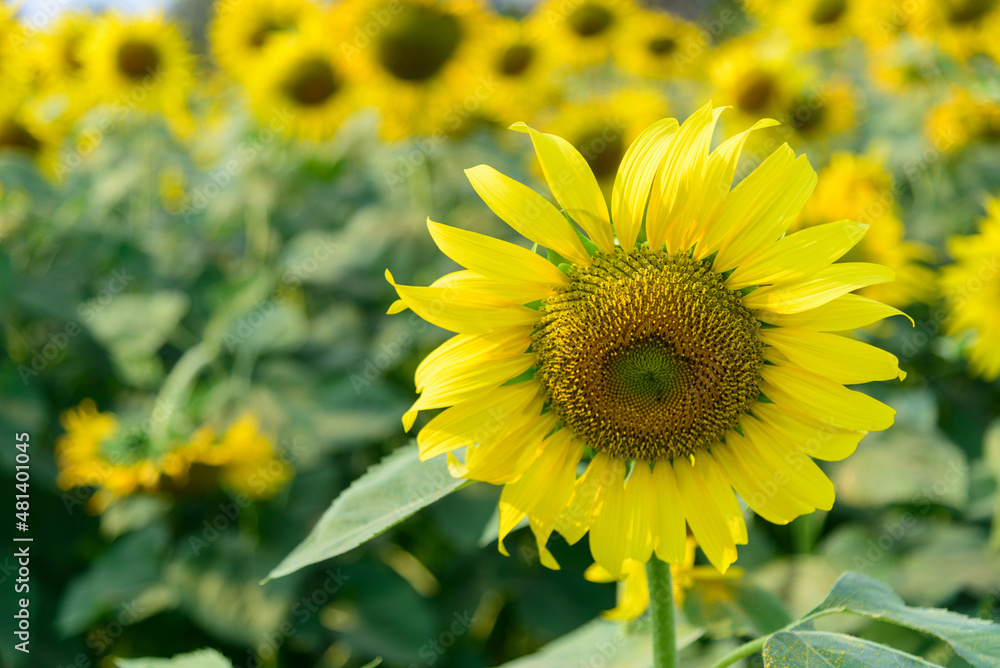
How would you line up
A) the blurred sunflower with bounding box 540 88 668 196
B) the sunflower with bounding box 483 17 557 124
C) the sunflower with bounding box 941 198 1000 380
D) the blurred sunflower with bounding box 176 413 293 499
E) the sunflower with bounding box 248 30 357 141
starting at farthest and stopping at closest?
1. the sunflower with bounding box 483 17 557 124
2. the blurred sunflower with bounding box 540 88 668 196
3. the sunflower with bounding box 248 30 357 141
4. the blurred sunflower with bounding box 176 413 293 499
5. the sunflower with bounding box 941 198 1000 380

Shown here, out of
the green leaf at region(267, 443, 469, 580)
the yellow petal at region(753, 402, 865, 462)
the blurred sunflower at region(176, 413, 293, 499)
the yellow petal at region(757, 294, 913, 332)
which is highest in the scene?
the yellow petal at region(757, 294, 913, 332)

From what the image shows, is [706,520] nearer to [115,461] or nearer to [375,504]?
[375,504]

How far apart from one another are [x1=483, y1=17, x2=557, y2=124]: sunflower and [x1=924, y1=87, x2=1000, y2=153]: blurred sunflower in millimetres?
2083

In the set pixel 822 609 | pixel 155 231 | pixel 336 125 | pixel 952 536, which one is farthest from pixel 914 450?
pixel 155 231

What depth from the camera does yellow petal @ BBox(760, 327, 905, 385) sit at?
3.18 feet

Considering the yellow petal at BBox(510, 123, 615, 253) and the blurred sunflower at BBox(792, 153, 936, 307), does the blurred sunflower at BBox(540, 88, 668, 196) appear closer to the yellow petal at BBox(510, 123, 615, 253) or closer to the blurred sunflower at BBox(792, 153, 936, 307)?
the blurred sunflower at BBox(792, 153, 936, 307)

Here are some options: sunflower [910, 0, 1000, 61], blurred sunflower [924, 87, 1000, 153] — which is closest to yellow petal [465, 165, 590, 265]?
blurred sunflower [924, 87, 1000, 153]

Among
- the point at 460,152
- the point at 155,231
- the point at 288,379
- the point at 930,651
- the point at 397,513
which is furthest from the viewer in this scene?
the point at 155,231

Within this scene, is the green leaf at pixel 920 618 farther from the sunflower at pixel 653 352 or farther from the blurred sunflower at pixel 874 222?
the blurred sunflower at pixel 874 222

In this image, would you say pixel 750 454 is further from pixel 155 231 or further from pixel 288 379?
pixel 155 231

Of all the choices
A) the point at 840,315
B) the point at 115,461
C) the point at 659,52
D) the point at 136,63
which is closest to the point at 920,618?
the point at 840,315

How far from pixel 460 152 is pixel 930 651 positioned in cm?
253

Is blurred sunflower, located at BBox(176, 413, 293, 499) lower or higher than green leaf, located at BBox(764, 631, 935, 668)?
lower

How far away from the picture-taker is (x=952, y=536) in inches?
91.7
